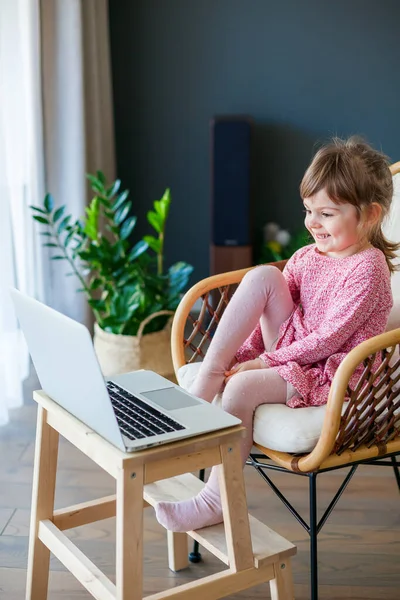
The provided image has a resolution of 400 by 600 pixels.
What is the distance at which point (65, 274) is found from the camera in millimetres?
3451

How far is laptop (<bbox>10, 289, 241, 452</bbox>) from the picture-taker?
4.52 feet

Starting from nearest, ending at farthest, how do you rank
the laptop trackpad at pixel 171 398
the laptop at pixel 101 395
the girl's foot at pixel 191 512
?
the laptop at pixel 101 395, the laptop trackpad at pixel 171 398, the girl's foot at pixel 191 512

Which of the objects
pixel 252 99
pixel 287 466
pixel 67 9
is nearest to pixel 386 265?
pixel 287 466

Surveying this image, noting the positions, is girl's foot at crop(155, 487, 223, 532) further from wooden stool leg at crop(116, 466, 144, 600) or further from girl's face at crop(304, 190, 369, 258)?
girl's face at crop(304, 190, 369, 258)

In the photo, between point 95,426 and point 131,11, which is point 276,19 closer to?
point 131,11

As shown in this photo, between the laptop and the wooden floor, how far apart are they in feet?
1.72

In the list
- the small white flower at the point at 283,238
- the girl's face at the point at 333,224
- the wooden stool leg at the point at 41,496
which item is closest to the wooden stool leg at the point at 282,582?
the wooden stool leg at the point at 41,496

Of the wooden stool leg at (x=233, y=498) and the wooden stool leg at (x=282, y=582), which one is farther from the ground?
the wooden stool leg at (x=233, y=498)

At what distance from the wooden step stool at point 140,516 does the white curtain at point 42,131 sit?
1066 millimetres

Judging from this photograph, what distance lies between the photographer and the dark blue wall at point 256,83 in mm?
3992

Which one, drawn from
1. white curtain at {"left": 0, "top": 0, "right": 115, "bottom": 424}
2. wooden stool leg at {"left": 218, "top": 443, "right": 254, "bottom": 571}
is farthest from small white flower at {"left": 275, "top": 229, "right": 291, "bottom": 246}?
wooden stool leg at {"left": 218, "top": 443, "right": 254, "bottom": 571}

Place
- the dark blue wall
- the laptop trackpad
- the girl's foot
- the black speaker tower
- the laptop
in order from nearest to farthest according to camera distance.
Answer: the laptop → the laptop trackpad → the girl's foot → the black speaker tower → the dark blue wall

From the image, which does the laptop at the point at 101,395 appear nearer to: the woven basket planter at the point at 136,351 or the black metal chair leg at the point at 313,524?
the black metal chair leg at the point at 313,524

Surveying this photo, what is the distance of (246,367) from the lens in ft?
5.94
